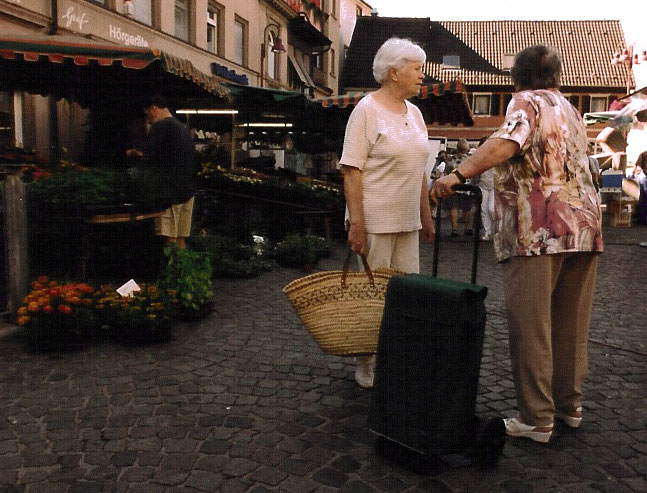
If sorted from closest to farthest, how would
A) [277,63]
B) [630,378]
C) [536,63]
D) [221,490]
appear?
[221,490]
[536,63]
[630,378]
[277,63]

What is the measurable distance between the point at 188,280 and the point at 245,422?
246 centimetres

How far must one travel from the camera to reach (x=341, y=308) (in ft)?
12.7

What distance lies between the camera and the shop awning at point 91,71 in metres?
8.02

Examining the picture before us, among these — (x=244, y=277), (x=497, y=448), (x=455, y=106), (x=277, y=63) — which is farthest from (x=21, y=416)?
(x=277, y=63)

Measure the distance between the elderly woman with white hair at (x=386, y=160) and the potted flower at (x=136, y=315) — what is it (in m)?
2.01

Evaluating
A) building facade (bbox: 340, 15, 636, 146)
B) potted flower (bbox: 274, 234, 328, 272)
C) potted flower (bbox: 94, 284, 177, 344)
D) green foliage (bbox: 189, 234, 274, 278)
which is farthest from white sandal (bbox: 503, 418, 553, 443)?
building facade (bbox: 340, 15, 636, 146)

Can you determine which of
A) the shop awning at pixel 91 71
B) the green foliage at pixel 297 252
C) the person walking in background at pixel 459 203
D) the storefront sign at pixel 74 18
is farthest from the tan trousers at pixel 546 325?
the storefront sign at pixel 74 18

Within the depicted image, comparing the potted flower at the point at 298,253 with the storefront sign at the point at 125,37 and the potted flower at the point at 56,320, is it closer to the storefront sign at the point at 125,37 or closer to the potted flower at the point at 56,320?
the potted flower at the point at 56,320

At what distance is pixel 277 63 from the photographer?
29156mm

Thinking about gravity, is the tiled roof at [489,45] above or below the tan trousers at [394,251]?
above

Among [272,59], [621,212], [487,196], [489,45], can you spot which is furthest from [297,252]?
[489,45]

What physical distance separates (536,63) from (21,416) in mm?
3350

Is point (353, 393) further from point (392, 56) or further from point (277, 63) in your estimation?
point (277, 63)

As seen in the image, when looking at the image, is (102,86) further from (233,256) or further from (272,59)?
(272,59)
